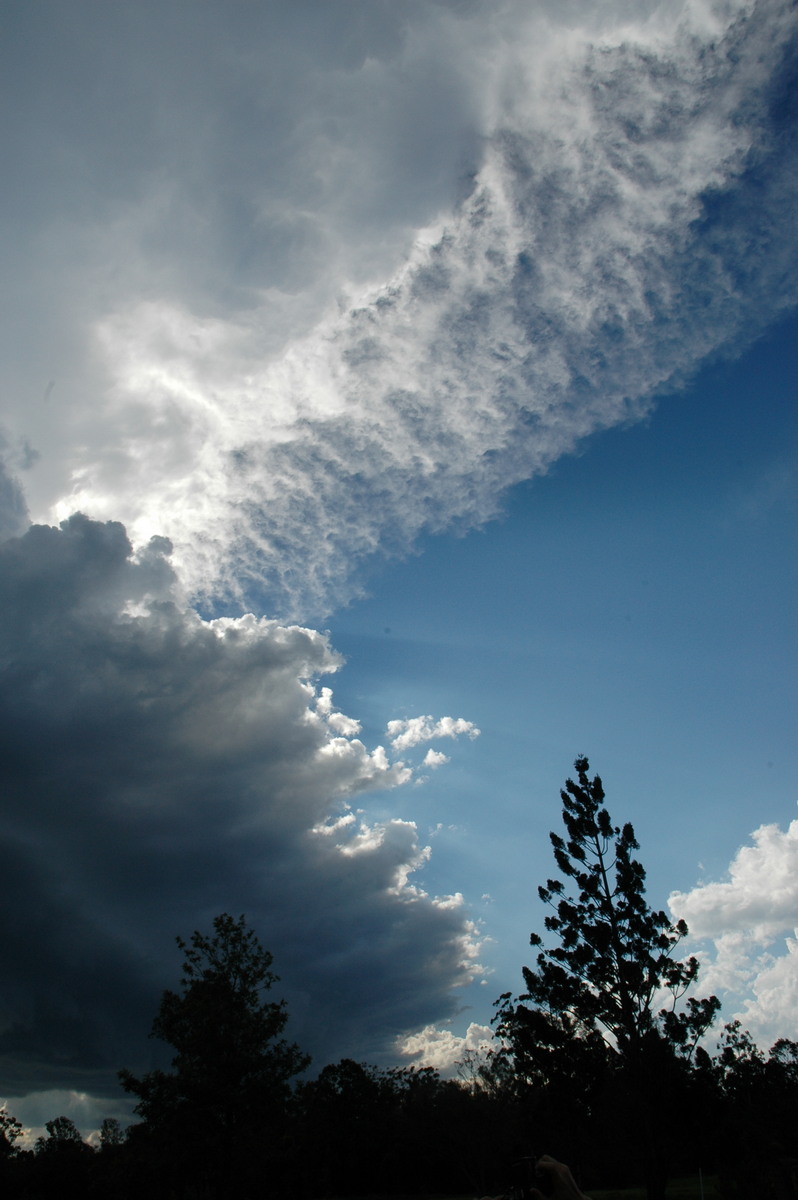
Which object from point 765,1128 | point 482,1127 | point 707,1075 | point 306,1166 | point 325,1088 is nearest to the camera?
point 707,1075

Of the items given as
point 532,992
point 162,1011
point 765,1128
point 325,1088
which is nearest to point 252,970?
point 162,1011

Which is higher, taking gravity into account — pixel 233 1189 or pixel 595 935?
pixel 595 935

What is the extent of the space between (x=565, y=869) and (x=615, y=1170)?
154ft

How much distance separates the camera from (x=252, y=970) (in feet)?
91.1

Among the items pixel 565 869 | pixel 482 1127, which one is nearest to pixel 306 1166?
pixel 482 1127

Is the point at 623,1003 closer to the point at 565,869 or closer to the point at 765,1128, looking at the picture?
the point at 565,869

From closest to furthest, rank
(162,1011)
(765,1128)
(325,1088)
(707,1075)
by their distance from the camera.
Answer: (162,1011)
(707,1075)
(765,1128)
(325,1088)

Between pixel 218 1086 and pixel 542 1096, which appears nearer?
pixel 218 1086

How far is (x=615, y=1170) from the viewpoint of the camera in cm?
6494

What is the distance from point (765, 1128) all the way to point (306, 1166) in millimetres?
45433

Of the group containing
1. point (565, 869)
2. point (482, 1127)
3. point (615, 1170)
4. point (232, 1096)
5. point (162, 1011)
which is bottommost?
point (615, 1170)

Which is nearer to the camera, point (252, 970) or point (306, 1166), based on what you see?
point (252, 970)

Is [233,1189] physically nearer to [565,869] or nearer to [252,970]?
[252,970]

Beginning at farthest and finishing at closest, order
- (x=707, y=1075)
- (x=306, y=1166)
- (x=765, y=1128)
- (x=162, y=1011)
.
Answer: (x=306, y=1166) → (x=765, y=1128) → (x=707, y=1075) → (x=162, y=1011)
